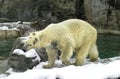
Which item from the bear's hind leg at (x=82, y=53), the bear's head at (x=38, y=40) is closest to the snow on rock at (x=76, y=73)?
the bear's head at (x=38, y=40)

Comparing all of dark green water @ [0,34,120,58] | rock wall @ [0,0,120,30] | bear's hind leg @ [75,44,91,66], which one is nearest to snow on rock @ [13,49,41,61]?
bear's hind leg @ [75,44,91,66]

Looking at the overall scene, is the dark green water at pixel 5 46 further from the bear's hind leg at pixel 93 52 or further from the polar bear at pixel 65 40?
the polar bear at pixel 65 40

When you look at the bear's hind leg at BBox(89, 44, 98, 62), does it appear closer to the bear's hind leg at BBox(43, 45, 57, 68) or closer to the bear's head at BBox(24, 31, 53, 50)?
the bear's hind leg at BBox(43, 45, 57, 68)

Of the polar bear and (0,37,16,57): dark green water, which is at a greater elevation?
the polar bear

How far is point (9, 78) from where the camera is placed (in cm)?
714

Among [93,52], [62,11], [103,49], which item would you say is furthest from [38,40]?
[62,11]

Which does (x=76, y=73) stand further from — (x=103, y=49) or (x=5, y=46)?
(x=5, y=46)

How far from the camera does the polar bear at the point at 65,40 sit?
297 inches

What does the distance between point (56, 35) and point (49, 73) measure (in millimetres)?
1054

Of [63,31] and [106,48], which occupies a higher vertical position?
[63,31]

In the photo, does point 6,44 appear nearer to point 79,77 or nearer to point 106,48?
point 106,48

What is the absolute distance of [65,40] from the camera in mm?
7727

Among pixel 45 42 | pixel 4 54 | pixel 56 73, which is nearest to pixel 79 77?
pixel 56 73

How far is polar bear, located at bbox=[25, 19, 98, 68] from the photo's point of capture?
7531mm
